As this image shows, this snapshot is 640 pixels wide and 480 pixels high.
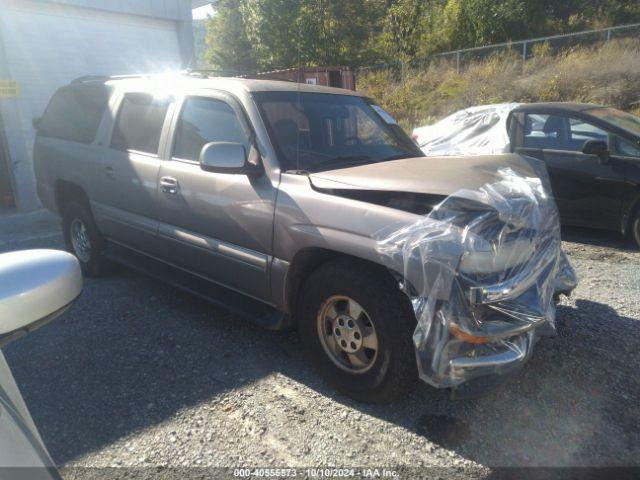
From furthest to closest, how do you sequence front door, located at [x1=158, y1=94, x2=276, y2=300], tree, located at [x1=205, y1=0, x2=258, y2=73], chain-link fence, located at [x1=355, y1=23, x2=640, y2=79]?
tree, located at [x1=205, y1=0, x2=258, y2=73] → chain-link fence, located at [x1=355, y1=23, x2=640, y2=79] → front door, located at [x1=158, y1=94, x2=276, y2=300]

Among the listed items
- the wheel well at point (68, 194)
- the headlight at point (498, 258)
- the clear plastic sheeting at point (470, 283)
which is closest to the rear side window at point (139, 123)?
the wheel well at point (68, 194)

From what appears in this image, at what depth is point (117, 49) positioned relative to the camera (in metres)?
10.5

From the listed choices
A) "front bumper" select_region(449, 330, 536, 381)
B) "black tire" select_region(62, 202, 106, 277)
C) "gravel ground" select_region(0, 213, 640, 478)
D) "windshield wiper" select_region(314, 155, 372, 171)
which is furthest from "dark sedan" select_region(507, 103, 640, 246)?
"black tire" select_region(62, 202, 106, 277)

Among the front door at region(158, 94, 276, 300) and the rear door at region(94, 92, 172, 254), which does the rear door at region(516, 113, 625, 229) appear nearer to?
the front door at region(158, 94, 276, 300)

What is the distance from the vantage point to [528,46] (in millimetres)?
17516

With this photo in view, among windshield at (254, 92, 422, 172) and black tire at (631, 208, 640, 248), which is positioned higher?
windshield at (254, 92, 422, 172)

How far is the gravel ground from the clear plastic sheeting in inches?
17.8

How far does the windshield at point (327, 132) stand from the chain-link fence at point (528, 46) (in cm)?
1487

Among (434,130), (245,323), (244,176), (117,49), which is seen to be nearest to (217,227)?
(244,176)

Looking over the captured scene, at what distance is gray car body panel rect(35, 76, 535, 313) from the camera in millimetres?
2963

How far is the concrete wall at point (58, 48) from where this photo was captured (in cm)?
915

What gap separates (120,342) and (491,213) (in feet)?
9.36

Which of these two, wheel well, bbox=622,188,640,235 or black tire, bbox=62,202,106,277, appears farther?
wheel well, bbox=622,188,640,235

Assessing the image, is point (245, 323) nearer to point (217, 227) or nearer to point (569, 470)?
point (217, 227)
